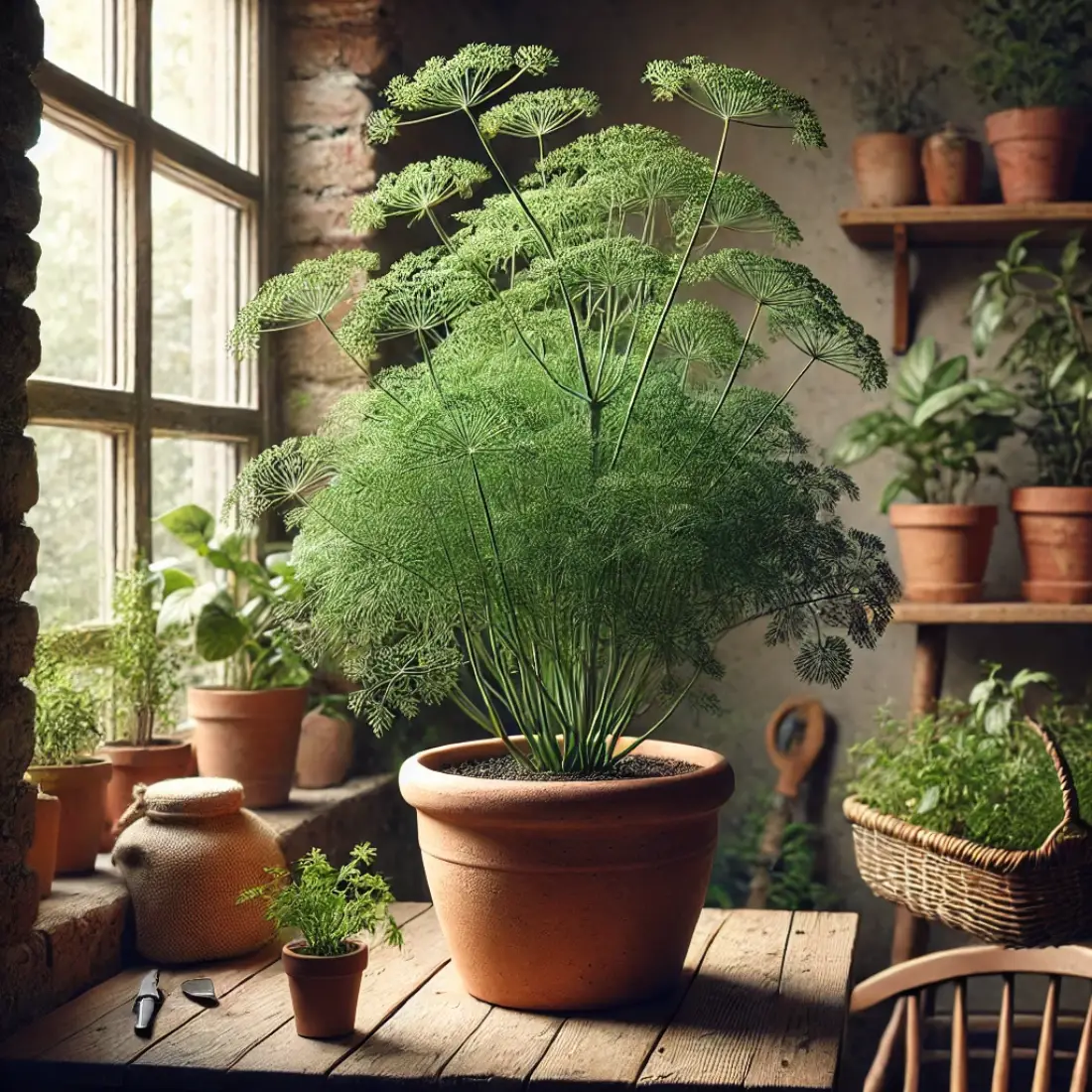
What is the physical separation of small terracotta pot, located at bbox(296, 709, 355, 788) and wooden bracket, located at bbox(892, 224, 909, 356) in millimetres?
1642

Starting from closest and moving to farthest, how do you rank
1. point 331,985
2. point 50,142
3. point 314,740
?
point 331,985
point 50,142
point 314,740

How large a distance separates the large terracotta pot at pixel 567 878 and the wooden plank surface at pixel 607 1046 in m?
0.03

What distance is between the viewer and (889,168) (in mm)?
3273

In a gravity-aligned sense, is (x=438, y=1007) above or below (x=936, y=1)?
below

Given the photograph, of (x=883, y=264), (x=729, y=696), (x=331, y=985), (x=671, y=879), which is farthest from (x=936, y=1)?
(x=331, y=985)

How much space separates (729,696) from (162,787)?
188 cm

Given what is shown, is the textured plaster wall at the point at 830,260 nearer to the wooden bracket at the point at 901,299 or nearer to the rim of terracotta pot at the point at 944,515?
the wooden bracket at the point at 901,299

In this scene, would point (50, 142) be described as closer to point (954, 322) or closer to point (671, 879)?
point (671, 879)

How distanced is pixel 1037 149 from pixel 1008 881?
1670mm

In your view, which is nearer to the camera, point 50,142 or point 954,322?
point 50,142

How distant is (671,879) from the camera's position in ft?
5.60

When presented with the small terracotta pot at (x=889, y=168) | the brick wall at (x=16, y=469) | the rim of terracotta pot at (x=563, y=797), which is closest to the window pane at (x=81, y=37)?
Result: the brick wall at (x=16, y=469)

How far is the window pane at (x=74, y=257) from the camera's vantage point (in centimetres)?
216

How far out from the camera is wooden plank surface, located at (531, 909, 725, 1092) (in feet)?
4.87
